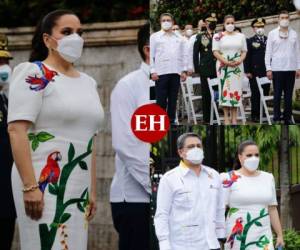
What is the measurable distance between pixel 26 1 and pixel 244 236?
166 centimetres

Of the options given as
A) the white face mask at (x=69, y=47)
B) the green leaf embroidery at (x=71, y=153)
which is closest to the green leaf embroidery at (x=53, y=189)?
the green leaf embroidery at (x=71, y=153)

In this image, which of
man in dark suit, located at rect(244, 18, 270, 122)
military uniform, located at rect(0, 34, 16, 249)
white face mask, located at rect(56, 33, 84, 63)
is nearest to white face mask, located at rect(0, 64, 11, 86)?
military uniform, located at rect(0, 34, 16, 249)

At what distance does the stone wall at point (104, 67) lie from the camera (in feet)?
15.1

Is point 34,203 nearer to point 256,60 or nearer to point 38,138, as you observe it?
point 38,138

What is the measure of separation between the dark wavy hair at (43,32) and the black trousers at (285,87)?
79cm

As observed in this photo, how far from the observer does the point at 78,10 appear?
15.6ft

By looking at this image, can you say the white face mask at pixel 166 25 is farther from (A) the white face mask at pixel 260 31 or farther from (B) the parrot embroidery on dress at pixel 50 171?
(B) the parrot embroidery on dress at pixel 50 171

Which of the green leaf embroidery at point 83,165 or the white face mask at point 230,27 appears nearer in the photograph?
the green leaf embroidery at point 83,165

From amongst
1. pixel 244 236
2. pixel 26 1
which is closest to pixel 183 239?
pixel 244 236

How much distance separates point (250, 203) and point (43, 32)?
99 cm

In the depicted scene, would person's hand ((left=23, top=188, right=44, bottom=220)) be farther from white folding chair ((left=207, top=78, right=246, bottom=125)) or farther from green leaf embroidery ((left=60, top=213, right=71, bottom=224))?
white folding chair ((left=207, top=78, right=246, bottom=125))

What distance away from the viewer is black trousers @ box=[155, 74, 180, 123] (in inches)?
152

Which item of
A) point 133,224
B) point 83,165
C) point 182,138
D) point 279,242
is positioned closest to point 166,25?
point 182,138

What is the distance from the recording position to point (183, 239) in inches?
147
